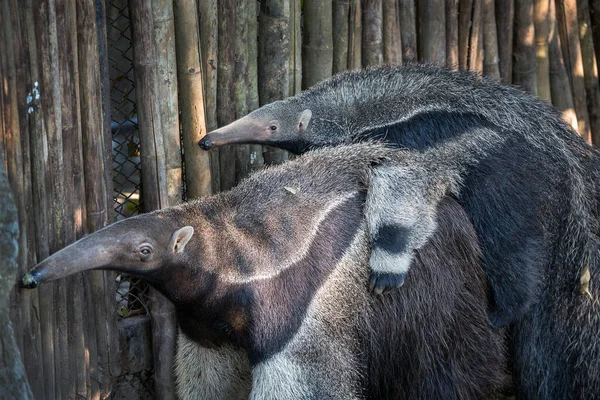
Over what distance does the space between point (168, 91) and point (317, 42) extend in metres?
1.42

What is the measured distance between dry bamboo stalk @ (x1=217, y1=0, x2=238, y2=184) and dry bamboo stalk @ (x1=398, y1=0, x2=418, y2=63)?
1621 mm

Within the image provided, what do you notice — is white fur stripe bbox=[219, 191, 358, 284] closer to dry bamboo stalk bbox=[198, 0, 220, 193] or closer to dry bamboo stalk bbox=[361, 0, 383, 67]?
dry bamboo stalk bbox=[198, 0, 220, 193]

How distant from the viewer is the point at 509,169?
601 cm

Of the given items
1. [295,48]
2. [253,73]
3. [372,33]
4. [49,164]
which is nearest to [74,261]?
A: [49,164]

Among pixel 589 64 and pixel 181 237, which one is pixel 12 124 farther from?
pixel 589 64

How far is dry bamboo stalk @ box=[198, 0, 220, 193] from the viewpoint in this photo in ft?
20.8

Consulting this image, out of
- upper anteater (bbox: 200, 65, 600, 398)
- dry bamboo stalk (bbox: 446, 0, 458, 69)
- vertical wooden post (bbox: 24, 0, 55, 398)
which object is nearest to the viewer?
vertical wooden post (bbox: 24, 0, 55, 398)

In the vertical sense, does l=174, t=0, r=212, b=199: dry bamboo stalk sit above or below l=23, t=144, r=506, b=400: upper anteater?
above

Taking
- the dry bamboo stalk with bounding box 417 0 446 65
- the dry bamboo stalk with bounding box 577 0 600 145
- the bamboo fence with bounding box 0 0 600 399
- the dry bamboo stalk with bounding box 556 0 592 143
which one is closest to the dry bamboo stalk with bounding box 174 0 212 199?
the bamboo fence with bounding box 0 0 600 399

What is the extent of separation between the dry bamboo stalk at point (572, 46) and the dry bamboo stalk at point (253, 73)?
11.3 feet

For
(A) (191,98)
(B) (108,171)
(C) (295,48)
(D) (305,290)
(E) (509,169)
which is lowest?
(D) (305,290)

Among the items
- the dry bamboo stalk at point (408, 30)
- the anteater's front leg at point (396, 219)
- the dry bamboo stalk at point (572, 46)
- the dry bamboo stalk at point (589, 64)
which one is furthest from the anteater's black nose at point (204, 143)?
the dry bamboo stalk at point (589, 64)

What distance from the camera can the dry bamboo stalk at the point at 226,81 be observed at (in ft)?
21.2

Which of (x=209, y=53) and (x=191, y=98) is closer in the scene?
(x=191, y=98)
